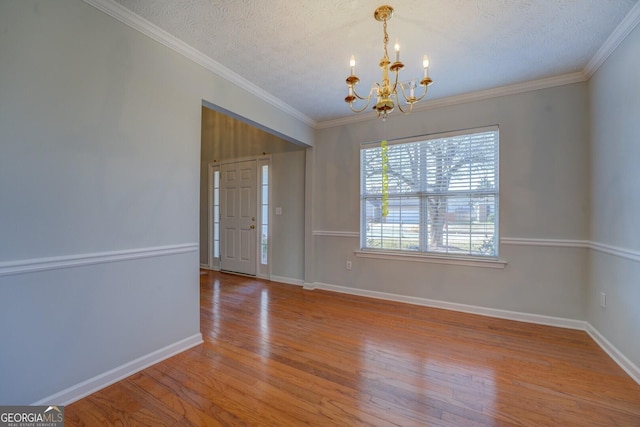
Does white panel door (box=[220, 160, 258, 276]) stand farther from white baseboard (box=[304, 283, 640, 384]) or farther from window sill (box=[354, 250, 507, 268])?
window sill (box=[354, 250, 507, 268])

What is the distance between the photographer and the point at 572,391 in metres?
1.77

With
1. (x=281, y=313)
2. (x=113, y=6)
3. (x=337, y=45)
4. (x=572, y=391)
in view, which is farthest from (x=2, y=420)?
Result: (x=572, y=391)

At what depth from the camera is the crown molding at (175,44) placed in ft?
5.95

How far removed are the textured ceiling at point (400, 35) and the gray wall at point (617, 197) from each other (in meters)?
0.30

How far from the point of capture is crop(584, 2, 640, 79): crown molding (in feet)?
6.09

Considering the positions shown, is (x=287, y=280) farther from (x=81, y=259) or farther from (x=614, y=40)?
(x=614, y=40)

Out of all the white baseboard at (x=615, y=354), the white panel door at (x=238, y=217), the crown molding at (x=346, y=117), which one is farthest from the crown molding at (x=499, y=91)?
the white baseboard at (x=615, y=354)

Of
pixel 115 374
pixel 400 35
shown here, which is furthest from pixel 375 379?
pixel 400 35

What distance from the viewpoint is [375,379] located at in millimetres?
1877

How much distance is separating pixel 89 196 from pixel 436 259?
3.35m

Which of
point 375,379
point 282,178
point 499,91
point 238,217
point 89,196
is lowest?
point 375,379

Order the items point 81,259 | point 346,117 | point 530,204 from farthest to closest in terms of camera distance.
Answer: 1. point 346,117
2. point 530,204
3. point 81,259

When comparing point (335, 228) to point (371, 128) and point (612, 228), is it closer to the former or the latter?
point (371, 128)

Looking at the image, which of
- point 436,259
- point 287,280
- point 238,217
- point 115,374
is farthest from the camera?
point 238,217
